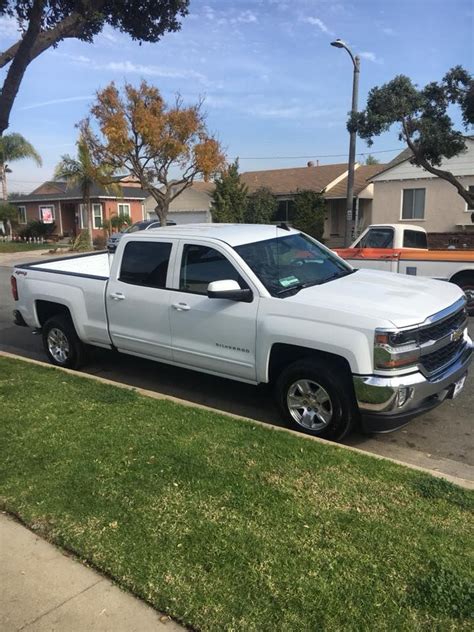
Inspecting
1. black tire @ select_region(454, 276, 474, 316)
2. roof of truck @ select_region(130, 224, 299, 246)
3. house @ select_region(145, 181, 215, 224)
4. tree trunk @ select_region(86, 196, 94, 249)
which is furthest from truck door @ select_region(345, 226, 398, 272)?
house @ select_region(145, 181, 215, 224)

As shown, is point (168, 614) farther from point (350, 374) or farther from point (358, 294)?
point (358, 294)

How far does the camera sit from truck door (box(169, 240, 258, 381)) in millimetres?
5000

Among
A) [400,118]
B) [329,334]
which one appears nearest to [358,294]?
[329,334]

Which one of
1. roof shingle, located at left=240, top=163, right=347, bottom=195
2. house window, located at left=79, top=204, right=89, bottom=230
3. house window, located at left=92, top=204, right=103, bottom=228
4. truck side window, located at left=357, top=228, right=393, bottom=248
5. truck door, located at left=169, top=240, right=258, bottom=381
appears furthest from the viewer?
house window, located at left=79, top=204, right=89, bottom=230

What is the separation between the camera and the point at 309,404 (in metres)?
4.70

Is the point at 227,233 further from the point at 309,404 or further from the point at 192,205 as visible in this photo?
the point at 192,205

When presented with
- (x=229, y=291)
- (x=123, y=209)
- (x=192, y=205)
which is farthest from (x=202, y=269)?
(x=123, y=209)

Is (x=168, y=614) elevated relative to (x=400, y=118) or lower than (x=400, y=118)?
lower

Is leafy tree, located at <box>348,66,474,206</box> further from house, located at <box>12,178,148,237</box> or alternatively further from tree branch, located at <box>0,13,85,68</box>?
house, located at <box>12,178,148,237</box>

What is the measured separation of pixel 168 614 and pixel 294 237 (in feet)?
13.2

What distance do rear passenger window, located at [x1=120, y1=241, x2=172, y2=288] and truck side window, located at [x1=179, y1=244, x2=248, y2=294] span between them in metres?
0.25

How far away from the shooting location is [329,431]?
4590 millimetres

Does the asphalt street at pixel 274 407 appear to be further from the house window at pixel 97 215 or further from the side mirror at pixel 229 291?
the house window at pixel 97 215

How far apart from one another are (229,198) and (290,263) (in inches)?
994
